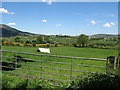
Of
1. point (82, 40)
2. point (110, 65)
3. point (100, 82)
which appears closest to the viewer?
point (100, 82)

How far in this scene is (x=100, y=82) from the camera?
3.18 metres

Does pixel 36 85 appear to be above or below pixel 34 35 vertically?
below

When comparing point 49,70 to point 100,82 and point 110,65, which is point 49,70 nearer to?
point 110,65

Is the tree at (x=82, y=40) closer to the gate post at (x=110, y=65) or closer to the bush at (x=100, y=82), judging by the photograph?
the gate post at (x=110, y=65)

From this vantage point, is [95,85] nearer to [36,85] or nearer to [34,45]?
[36,85]

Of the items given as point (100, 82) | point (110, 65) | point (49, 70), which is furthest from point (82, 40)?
point (100, 82)

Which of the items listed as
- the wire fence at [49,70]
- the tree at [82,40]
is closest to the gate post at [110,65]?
the wire fence at [49,70]

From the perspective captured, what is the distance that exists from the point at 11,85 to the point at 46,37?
1541 centimetres

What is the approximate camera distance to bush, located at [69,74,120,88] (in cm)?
306

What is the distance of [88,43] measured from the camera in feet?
67.7

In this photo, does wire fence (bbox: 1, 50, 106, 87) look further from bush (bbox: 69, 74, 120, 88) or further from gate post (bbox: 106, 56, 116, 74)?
bush (bbox: 69, 74, 120, 88)

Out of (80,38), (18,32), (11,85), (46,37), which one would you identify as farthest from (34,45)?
(11,85)

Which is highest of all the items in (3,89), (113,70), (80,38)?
(80,38)

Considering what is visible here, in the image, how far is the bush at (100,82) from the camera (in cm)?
306
